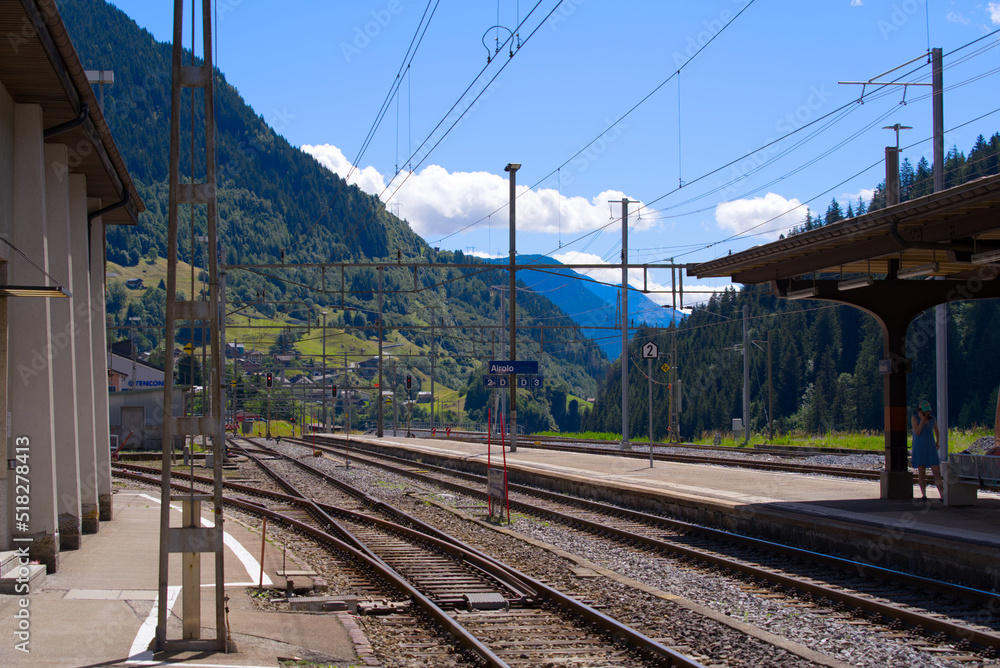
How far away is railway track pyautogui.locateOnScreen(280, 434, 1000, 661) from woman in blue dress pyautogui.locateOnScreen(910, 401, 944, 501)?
3753mm

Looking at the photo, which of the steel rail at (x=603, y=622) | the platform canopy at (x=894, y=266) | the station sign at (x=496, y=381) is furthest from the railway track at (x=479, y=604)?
the station sign at (x=496, y=381)

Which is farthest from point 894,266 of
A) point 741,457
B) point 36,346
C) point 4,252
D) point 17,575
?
point 741,457

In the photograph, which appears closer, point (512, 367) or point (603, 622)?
point (603, 622)

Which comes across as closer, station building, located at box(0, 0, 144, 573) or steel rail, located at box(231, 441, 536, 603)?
station building, located at box(0, 0, 144, 573)

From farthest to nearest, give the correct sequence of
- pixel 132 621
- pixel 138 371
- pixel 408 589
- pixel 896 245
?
1. pixel 138 371
2. pixel 896 245
3. pixel 408 589
4. pixel 132 621

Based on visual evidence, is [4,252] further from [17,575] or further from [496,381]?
[496,381]

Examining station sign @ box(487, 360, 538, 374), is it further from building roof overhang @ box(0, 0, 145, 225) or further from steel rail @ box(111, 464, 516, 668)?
building roof overhang @ box(0, 0, 145, 225)

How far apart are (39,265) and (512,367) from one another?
21444 mm

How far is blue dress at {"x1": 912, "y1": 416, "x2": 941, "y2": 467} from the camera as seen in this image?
15.0 meters

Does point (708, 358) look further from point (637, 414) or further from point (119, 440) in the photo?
point (119, 440)

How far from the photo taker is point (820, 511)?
14.2 m

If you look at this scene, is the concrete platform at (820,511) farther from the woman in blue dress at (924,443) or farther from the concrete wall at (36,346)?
the concrete wall at (36,346)

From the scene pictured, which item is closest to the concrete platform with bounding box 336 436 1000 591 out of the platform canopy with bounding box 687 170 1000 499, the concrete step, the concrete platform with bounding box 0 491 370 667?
the platform canopy with bounding box 687 170 1000 499

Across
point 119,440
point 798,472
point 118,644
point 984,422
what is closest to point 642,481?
point 798,472
